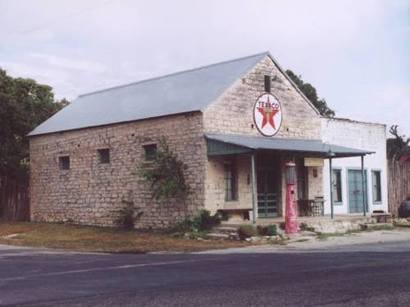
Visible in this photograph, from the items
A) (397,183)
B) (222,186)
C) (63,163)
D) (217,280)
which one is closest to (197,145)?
(222,186)

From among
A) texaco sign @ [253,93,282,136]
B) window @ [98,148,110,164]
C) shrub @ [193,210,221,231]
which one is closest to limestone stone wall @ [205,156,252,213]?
shrub @ [193,210,221,231]

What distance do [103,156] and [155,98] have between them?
3.28 m

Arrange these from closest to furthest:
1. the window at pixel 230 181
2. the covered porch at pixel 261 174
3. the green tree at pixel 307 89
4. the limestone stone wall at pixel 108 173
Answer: the covered porch at pixel 261 174 < the limestone stone wall at pixel 108 173 < the window at pixel 230 181 < the green tree at pixel 307 89

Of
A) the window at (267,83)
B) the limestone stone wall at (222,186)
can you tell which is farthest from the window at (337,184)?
the limestone stone wall at (222,186)

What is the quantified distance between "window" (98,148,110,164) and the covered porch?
5728mm

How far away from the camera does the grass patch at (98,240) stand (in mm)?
19359

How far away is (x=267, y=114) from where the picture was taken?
2567cm

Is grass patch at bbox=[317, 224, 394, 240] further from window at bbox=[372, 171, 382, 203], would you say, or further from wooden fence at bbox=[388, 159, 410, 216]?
wooden fence at bbox=[388, 159, 410, 216]

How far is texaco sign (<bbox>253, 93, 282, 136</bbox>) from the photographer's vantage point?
82.9 ft

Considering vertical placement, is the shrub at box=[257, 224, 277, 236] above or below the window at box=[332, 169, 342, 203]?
below

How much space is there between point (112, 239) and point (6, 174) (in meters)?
14.0

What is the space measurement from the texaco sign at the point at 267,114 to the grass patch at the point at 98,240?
5.63 meters

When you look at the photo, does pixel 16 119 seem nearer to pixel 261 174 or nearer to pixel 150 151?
pixel 150 151

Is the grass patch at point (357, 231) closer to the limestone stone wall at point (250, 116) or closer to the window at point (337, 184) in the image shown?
the limestone stone wall at point (250, 116)
